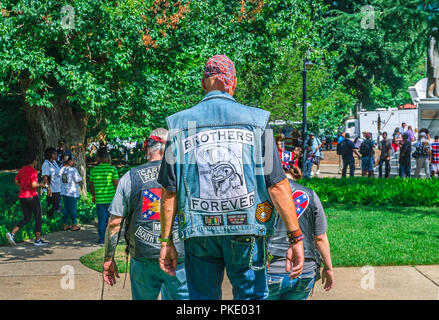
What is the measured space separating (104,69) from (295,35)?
8.12 meters

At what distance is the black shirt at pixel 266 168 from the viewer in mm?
2975

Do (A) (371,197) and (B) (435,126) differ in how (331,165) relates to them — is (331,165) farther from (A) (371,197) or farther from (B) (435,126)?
(A) (371,197)

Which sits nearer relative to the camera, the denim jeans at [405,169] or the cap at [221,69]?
the cap at [221,69]

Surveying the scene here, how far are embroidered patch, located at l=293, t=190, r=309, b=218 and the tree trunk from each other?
11.4m

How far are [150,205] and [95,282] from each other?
11.1 feet

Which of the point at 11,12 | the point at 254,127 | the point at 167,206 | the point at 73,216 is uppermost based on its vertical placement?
the point at 11,12

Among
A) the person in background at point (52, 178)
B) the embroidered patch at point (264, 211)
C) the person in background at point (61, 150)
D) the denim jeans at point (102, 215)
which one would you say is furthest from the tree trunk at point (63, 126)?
the embroidered patch at point (264, 211)

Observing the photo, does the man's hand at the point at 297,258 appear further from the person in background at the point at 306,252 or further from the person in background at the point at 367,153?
the person in background at the point at 367,153

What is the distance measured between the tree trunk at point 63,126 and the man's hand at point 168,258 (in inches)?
469

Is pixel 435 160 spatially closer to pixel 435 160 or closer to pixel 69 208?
pixel 435 160

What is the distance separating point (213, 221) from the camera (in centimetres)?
299

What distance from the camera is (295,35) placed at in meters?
16.4

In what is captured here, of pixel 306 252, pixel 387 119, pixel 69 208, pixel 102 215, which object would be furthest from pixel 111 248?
pixel 387 119
